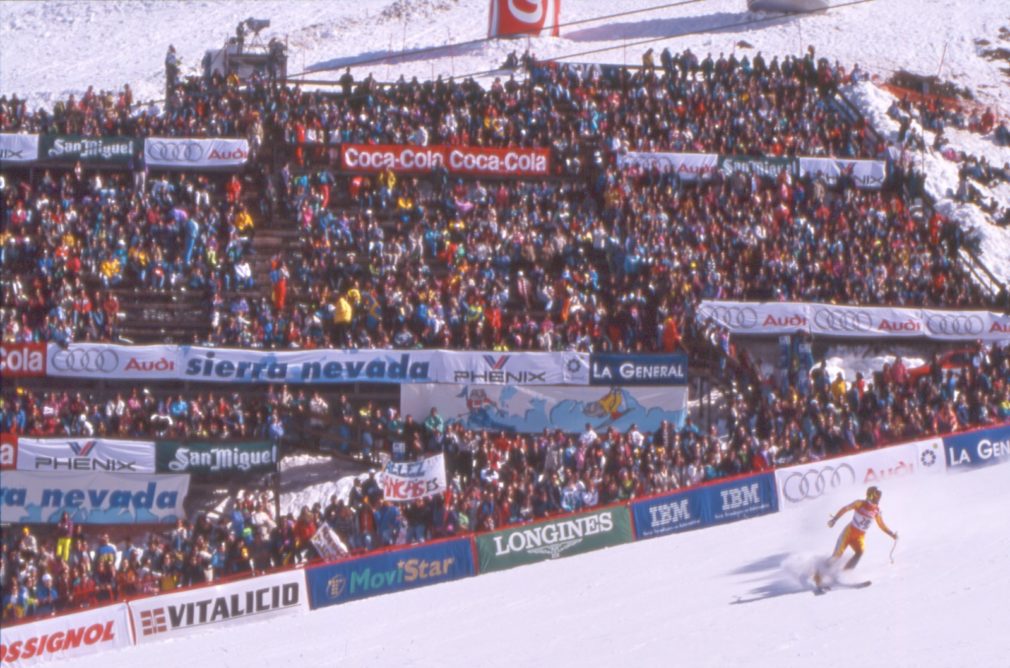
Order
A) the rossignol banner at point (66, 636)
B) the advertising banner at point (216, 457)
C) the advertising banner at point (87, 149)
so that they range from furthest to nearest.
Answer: the advertising banner at point (87, 149)
the advertising banner at point (216, 457)
the rossignol banner at point (66, 636)

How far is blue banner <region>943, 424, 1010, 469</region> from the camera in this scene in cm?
2389

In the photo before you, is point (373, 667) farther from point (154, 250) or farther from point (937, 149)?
point (937, 149)

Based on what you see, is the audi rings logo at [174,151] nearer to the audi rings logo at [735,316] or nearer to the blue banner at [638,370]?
the blue banner at [638,370]

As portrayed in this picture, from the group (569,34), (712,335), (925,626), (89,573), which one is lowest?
(89,573)

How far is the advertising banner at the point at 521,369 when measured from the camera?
26547mm

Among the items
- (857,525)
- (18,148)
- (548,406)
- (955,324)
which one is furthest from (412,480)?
(18,148)

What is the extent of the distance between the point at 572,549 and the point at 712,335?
24.1 feet

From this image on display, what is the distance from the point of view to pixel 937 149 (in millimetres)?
36750

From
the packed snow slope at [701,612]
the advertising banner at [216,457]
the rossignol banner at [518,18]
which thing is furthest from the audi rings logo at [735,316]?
the rossignol banner at [518,18]

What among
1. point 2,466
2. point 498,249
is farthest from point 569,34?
point 2,466

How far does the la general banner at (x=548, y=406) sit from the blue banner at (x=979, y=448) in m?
5.08

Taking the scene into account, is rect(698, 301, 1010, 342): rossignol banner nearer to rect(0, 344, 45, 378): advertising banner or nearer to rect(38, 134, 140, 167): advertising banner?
rect(0, 344, 45, 378): advertising banner

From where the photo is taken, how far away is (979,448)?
79.0 feet

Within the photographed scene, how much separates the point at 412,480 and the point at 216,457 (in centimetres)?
368
